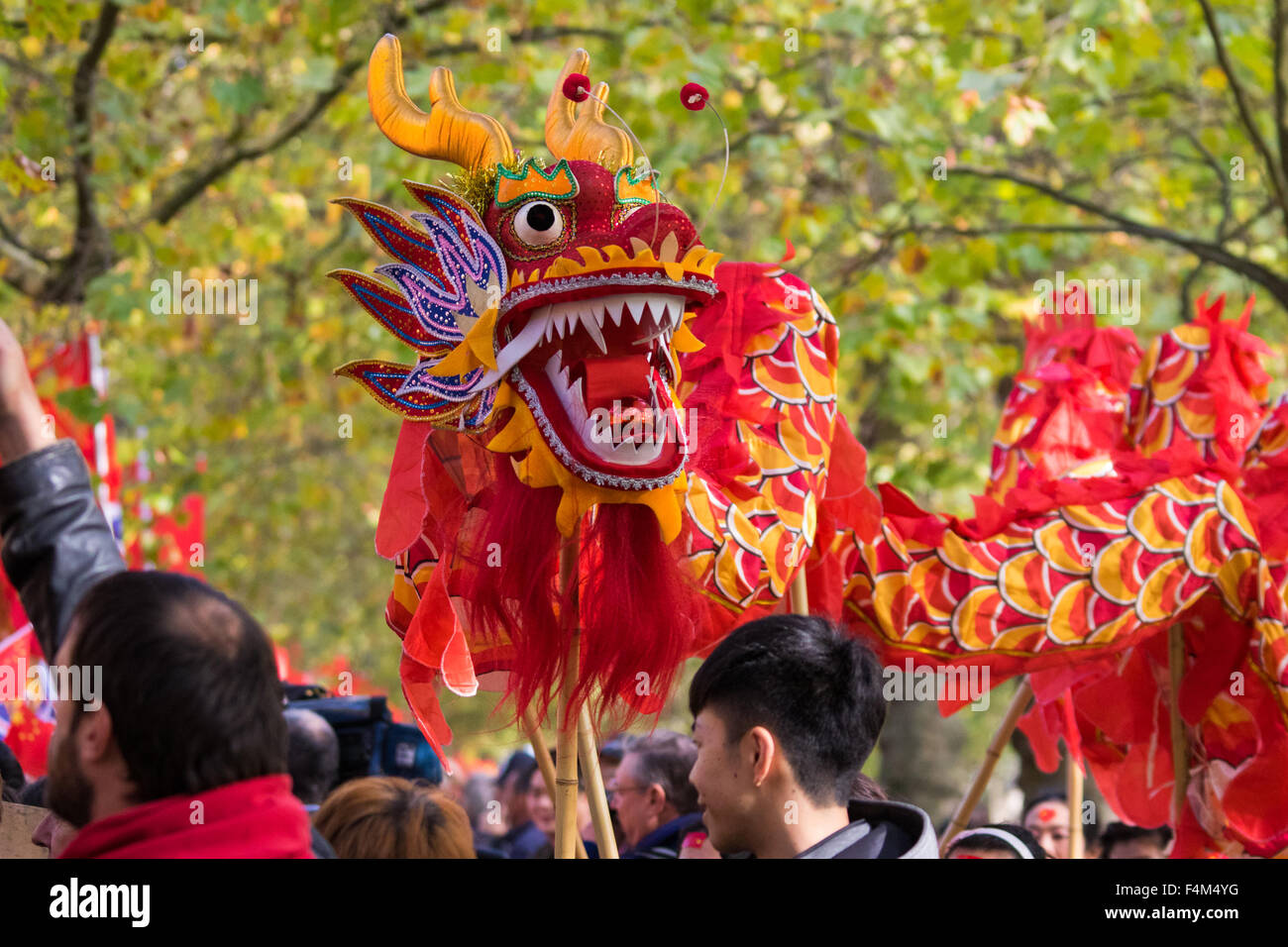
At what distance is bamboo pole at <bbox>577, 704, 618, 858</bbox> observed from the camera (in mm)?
2441

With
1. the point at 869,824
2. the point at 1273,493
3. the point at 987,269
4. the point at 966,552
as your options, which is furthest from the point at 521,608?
the point at 987,269

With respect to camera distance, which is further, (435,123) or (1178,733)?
(1178,733)

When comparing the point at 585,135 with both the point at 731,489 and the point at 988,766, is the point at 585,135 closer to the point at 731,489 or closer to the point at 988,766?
the point at 731,489

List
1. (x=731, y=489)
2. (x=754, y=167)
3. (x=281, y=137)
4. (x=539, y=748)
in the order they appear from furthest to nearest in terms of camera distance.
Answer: (x=754, y=167), (x=281, y=137), (x=731, y=489), (x=539, y=748)

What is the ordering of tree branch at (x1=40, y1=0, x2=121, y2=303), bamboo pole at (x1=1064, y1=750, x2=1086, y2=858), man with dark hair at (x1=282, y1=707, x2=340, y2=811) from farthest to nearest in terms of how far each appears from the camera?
tree branch at (x1=40, y1=0, x2=121, y2=303) < bamboo pole at (x1=1064, y1=750, x2=1086, y2=858) < man with dark hair at (x1=282, y1=707, x2=340, y2=811)

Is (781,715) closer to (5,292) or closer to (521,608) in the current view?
(521,608)

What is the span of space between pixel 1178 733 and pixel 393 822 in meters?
2.01

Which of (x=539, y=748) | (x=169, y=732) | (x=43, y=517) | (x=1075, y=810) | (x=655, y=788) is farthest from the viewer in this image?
(x=655, y=788)

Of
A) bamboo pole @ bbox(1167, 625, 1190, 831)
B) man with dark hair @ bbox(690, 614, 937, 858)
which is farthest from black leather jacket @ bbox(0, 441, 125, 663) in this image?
bamboo pole @ bbox(1167, 625, 1190, 831)

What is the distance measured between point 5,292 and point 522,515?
4878 mm

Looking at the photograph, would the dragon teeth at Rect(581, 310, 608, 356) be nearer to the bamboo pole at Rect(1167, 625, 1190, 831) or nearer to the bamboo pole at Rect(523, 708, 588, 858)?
the bamboo pole at Rect(523, 708, 588, 858)

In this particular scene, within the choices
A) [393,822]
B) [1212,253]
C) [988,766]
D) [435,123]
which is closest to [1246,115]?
[1212,253]

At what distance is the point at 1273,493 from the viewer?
3307mm

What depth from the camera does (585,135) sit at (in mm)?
2521
